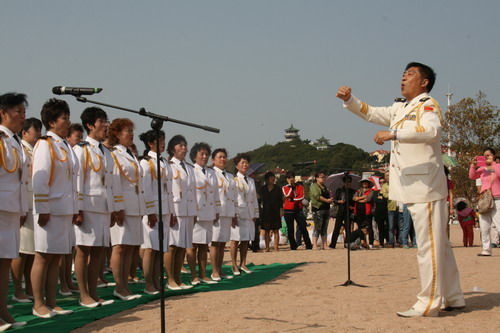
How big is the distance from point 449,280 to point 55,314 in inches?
166

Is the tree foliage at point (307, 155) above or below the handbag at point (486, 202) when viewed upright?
above

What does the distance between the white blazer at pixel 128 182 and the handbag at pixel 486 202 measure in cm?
838

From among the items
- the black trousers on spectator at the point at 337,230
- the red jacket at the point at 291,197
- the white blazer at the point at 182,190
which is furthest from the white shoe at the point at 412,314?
the red jacket at the point at 291,197

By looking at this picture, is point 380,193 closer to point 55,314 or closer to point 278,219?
point 278,219

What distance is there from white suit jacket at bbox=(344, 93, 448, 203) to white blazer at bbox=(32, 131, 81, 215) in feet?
11.6

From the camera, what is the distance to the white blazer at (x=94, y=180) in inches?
319

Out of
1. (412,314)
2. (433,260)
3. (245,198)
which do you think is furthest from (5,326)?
(245,198)

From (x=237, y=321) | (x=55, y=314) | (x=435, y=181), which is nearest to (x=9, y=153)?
(x=55, y=314)

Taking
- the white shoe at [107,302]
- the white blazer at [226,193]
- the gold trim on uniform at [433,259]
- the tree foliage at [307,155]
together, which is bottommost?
the white shoe at [107,302]

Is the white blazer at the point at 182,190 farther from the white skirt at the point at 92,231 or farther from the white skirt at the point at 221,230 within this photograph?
the white skirt at the point at 92,231

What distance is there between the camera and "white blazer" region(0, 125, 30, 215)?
6664 millimetres

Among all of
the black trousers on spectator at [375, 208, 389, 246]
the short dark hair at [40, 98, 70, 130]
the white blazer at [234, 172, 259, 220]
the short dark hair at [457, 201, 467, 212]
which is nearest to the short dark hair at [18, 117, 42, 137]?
the short dark hair at [40, 98, 70, 130]

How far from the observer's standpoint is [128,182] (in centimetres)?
877

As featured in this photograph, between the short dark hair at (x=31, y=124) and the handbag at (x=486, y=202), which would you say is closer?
the short dark hair at (x=31, y=124)
